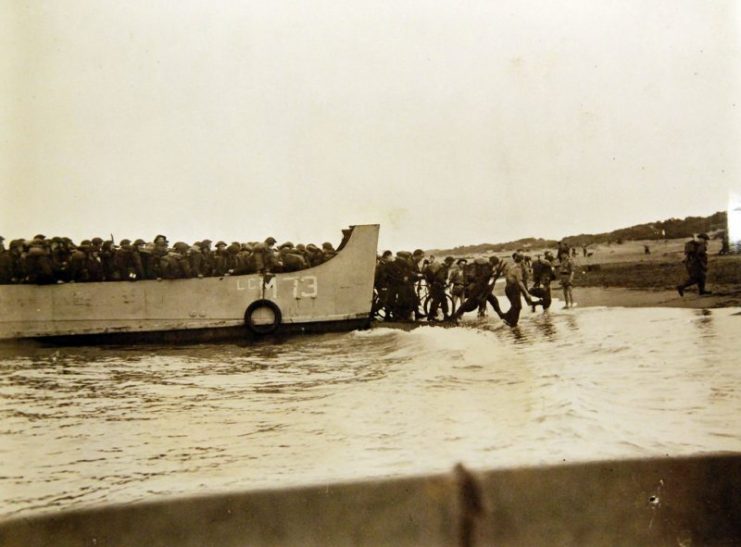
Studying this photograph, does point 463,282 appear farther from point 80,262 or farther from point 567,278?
point 80,262

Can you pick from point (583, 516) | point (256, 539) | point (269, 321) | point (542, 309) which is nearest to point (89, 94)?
point (269, 321)

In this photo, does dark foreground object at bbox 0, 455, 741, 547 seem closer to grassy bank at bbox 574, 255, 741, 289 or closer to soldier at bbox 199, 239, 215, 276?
grassy bank at bbox 574, 255, 741, 289

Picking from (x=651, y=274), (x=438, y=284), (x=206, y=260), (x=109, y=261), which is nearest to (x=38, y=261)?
(x=109, y=261)

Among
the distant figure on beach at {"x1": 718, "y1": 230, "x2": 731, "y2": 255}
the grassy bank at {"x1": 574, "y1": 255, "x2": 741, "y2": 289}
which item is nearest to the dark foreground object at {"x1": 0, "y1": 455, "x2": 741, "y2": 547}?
the grassy bank at {"x1": 574, "y1": 255, "x2": 741, "y2": 289}

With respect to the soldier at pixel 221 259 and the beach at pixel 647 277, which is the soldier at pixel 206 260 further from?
the beach at pixel 647 277

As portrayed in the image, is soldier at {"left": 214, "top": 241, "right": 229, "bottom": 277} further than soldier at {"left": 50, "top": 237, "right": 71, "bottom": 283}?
Yes

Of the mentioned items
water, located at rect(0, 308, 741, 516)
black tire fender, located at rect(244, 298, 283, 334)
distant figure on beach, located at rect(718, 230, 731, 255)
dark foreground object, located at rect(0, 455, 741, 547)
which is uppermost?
distant figure on beach, located at rect(718, 230, 731, 255)

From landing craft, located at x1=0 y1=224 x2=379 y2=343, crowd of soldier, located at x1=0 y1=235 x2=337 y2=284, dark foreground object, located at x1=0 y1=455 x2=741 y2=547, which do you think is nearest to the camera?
dark foreground object, located at x1=0 y1=455 x2=741 y2=547
